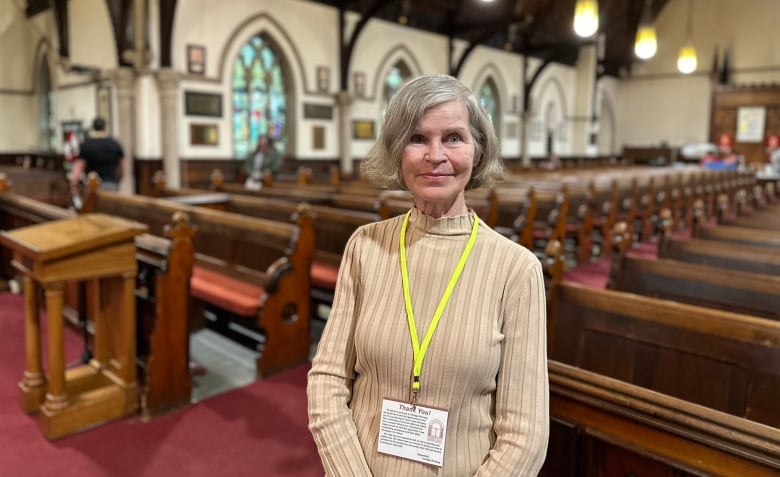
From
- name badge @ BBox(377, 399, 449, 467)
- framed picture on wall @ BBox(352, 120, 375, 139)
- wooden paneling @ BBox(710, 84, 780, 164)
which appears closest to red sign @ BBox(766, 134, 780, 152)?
wooden paneling @ BBox(710, 84, 780, 164)

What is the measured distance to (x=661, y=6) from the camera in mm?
19500

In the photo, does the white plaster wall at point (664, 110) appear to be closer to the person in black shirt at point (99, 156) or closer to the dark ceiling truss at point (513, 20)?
the dark ceiling truss at point (513, 20)

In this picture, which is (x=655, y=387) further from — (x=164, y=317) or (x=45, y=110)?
(x=45, y=110)

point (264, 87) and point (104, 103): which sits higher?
point (264, 87)

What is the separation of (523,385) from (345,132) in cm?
1081

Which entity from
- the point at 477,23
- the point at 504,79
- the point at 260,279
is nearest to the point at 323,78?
the point at 477,23

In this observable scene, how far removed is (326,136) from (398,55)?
2708 mm

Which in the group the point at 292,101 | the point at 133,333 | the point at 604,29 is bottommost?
the point at 133,333

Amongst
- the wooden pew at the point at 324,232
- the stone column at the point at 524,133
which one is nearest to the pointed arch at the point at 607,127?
the stone column at the point at 524,133

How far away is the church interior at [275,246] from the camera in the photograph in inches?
74.9

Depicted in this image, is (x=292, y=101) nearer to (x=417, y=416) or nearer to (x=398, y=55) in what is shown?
(x=398, y=55)

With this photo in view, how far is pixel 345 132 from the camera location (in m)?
11.7

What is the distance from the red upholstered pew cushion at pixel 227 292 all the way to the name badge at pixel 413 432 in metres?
2.38

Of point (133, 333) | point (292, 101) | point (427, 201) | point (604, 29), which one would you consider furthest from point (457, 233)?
point (604, 29)
